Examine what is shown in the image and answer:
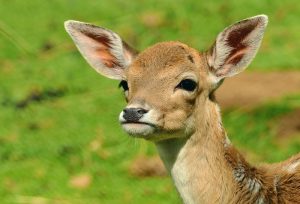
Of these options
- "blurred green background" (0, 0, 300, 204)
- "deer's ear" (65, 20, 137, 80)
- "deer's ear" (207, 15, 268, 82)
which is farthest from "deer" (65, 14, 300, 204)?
"blurred green background" (0, 0, 300, 204)

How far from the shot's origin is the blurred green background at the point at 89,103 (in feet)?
32.5

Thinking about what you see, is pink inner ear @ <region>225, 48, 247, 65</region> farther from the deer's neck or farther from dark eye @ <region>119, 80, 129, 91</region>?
dark eye @ <region>119, 80, 129, 91</region>

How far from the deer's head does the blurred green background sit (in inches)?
68.5

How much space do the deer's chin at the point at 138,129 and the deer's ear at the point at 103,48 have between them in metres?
0.92

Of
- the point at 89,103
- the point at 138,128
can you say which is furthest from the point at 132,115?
the point at 89,103

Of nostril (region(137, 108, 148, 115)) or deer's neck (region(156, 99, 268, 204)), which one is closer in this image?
nostril (region(137, 108, 148, 115))

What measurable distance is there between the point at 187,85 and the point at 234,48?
1.91 ft

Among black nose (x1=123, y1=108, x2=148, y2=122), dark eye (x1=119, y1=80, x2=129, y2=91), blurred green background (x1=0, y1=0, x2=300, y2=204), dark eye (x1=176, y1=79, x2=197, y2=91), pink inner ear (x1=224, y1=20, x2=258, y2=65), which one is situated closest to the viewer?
black nose (x1=123, y1=108, x2=148, y2=122)

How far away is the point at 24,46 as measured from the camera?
536 inches

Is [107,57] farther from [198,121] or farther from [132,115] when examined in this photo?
[132,115]

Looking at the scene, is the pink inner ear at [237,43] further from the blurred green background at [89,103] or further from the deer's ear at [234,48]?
the blurred green background at [89,103]

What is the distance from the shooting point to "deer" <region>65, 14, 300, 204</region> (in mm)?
6516

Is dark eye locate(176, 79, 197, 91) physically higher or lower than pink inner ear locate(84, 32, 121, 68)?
lower

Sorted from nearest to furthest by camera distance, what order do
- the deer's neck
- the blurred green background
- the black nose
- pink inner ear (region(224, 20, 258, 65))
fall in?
the black nose
the deer's neck
pink inner ear (region(224, 20, 258, 65))
the blurred green background
